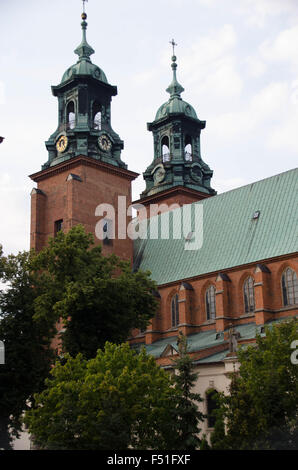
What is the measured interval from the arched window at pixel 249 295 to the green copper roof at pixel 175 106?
24.2 metres

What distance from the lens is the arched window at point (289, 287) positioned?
140 ft

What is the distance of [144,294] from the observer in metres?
39.1

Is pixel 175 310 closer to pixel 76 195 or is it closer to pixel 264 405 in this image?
pixel 76 195

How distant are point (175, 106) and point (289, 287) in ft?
91.6

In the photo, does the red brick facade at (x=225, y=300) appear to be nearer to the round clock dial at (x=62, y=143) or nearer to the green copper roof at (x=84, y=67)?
the round clock dial at (x=62, y=143)

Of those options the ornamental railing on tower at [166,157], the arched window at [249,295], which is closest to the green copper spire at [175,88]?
the ornamental railing on tower at [166,157]

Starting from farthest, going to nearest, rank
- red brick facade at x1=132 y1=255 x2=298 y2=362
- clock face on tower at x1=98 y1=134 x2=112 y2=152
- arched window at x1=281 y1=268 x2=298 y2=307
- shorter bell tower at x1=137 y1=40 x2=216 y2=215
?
shorter bell tower at x1=137 y1=40 x2=216 y2=215, clock face on tower at x1=98 y1=134 x2=112 y2=152, red brick facade at x1=132 y1=255 x2=298 y2=362, arched window at x1=281 y1=268 x2=298 y2=307

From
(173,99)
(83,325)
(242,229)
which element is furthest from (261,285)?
(173,99)

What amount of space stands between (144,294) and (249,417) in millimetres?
12631

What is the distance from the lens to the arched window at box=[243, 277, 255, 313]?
45188 mm

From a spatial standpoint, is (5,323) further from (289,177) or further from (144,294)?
(289,177)

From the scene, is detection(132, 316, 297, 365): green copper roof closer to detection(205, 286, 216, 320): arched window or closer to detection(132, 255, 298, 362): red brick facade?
detection(132, 255, 298, 362): red brick facade

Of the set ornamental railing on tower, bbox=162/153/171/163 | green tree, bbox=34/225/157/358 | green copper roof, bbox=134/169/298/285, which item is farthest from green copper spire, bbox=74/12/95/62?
green tree, bbox=34/225/157/358

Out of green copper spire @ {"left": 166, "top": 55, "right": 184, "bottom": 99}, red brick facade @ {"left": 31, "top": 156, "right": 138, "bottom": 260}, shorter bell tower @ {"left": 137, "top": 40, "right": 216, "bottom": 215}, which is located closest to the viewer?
red brick facade @ {"left": 31, "top": 156, "right": 138, "bottom": 260}
